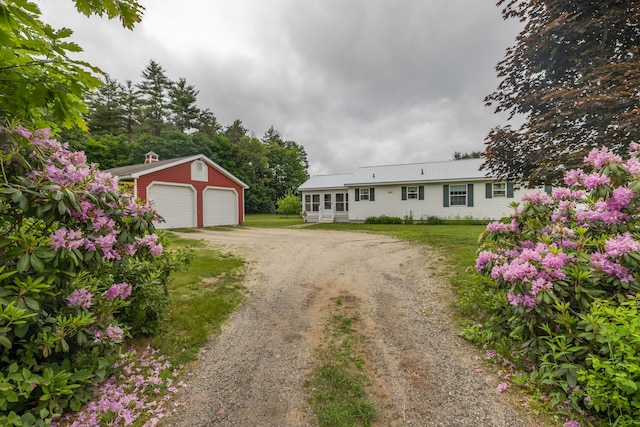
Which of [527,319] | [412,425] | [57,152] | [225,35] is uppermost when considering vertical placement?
[225,35]

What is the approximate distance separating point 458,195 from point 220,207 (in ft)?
47.0

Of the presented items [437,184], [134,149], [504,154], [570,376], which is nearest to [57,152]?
[570,376]

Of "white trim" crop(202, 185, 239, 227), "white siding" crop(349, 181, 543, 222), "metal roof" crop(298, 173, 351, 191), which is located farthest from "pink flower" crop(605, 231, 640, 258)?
"metal roof" crop(298, 173, 351, 191)

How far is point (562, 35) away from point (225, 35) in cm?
938

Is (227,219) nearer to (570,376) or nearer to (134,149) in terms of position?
(570,376)

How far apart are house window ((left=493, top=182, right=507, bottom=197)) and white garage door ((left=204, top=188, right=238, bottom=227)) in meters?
15.4

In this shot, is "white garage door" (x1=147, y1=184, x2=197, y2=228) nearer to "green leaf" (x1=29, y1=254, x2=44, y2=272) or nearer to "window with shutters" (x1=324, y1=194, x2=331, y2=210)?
"window with shutters" (x1=324, y1=194, x2=331, y2=210)

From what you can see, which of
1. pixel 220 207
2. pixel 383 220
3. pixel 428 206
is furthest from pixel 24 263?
pixel 428 206

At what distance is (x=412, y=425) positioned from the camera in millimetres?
1924

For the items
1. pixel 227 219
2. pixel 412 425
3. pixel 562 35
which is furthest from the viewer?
pixel 227 219

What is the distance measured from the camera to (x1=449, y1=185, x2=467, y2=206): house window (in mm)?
16469

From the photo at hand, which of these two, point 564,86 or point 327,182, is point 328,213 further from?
point 564,86

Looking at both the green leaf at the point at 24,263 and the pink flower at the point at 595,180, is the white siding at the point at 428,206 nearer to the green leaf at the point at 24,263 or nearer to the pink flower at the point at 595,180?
the pink flower at the point at 595,180

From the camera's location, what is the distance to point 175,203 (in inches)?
553
